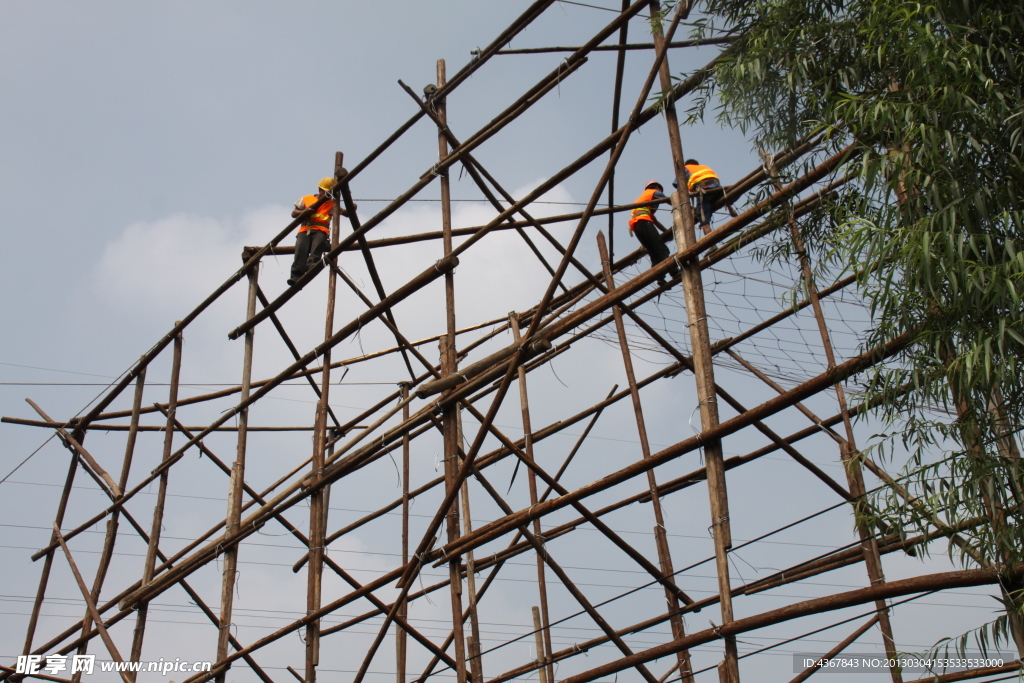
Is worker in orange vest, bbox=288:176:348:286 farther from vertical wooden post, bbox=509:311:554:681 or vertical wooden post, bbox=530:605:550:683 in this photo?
vertical wooden post, bbox=530:605:550:683

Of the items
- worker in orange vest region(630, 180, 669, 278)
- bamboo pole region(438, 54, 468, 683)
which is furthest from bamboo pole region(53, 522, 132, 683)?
worker in orange vest region(630, 180, 669, 278)

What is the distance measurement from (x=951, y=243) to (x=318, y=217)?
294 inches

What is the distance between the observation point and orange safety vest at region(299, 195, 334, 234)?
10.2 m

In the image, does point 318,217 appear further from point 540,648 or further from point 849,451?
point 849,451

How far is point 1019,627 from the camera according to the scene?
412cm

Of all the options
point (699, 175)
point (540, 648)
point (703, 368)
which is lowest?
point (540, 648)

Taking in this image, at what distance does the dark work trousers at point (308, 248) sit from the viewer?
10.0 metres

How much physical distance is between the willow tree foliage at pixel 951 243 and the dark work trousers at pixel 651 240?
13.9 feet

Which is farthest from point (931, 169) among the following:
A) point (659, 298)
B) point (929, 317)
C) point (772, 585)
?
point (659, 298)

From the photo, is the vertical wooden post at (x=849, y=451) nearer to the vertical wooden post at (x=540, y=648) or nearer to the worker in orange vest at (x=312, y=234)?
the vertical wooden post at (x=540, y=648)

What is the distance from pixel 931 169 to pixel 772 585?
2.65 meters

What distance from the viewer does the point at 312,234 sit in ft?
33.5

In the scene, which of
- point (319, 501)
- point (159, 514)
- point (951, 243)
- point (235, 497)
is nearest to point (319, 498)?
point (319, 501)

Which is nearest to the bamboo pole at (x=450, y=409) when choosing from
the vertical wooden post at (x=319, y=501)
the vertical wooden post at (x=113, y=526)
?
the vertical wooden post at (x=319, y=501)
